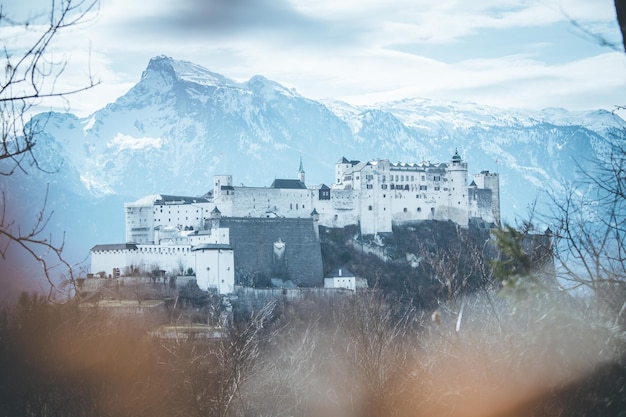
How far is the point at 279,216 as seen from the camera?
6316cm

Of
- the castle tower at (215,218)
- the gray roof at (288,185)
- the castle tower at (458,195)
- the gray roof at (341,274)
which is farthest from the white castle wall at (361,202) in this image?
the gray roof at (341,274)

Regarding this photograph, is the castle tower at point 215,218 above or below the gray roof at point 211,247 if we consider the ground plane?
above

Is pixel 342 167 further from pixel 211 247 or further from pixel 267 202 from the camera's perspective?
pixel 211 247

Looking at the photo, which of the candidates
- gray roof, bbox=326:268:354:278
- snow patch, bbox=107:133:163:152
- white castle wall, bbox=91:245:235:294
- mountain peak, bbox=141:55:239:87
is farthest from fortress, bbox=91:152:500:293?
mountain peak, bbox=141:55:239:87

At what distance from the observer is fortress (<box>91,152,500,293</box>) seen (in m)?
55.6

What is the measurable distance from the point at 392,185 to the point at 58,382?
2154 inches

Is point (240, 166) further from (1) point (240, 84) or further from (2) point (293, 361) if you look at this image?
(2) point (293, 361)

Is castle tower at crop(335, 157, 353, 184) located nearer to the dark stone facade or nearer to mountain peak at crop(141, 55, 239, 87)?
the dark stone facade

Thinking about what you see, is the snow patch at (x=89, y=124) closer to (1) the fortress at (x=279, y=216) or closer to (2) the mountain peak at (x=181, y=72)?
(2) the mountain peak at (x=181, y=72)

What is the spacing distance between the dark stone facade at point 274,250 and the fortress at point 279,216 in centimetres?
8

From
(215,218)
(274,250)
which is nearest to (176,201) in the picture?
(215,218)

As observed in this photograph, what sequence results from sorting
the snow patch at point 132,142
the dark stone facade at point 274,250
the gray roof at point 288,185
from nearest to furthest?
1. the dark stone facade at point 274,250
2. the gray roof at point 288,185
3. the snow patch at point 132,142

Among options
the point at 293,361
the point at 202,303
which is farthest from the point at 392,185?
the point at 293,361

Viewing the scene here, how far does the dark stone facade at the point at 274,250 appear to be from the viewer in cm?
5634
